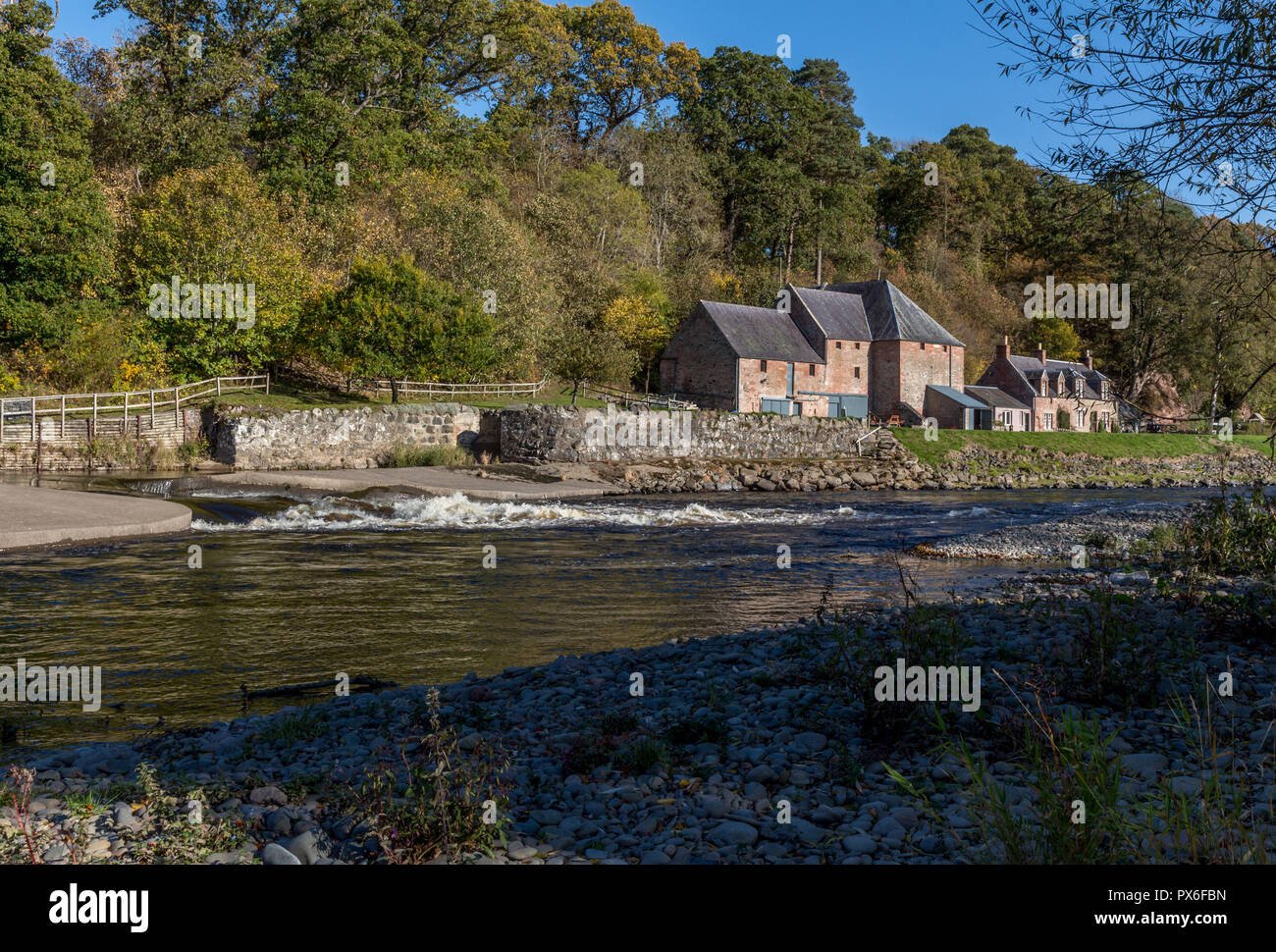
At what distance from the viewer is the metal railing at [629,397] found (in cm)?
5303

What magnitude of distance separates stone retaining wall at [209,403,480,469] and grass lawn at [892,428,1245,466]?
25624 mm

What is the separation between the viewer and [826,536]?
23.4m

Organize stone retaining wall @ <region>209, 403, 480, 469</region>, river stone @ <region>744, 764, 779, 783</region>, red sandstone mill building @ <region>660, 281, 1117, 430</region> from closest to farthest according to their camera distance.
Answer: river stone @ <region>744, 764, 779, 783</region> < stone retaining wall @ <region>209, 403, 480, 469</region> < red sandstone mill building @ <region>660, 281, 1117, 430</region>

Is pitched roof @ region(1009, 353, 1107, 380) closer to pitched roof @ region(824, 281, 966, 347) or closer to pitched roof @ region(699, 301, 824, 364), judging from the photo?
pitched roof @ region(824, 281, 966, 347)

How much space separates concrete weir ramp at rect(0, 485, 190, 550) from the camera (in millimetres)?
19391

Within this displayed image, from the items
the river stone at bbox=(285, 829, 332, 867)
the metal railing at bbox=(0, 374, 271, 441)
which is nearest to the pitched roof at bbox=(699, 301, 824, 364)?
the metal railing at bbox=(0, 374, 271, 441)

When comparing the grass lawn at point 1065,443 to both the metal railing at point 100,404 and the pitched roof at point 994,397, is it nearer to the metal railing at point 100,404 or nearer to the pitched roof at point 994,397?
the pitched roof at point 994,397

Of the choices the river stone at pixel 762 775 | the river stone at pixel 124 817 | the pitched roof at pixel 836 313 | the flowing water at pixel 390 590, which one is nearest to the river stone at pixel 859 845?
the river stone at pixel 762 775

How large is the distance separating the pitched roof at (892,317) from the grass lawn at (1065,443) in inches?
413

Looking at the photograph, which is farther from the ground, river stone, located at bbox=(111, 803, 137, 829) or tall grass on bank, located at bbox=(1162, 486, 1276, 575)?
tall grass on bank, located at bbox=(1162, 486, 1276, 575)

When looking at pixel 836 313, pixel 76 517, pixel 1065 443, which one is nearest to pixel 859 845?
pixel 76 517
